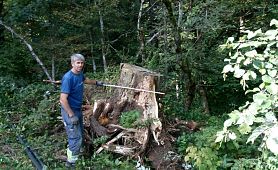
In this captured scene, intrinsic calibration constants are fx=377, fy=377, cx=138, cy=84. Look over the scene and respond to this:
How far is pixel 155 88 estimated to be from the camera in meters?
6.53

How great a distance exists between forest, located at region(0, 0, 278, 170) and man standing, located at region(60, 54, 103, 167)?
227 mm

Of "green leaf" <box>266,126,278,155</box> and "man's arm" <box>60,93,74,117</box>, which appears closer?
"green leaf" <box>266,126,278,155</box>

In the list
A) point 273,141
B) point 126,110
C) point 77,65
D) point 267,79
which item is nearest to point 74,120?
point 77,65

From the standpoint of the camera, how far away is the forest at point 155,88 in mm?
2771

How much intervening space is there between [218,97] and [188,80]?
3.50 m

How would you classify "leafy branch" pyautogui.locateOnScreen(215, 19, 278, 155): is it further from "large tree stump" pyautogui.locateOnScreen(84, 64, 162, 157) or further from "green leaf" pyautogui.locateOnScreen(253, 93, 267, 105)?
"large tree stump" pyautogui.locateOnScreen(84, 64, 162, 157)

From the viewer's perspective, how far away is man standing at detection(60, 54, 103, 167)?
5.55 metres

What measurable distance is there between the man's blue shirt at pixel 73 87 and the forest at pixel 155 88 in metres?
0.74

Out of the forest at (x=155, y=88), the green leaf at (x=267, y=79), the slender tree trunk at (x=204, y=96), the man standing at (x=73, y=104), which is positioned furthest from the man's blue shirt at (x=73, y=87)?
the slender tree trunk at (x=204, y=96)

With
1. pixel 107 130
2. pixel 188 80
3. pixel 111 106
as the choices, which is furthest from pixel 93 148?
pixel 188 80

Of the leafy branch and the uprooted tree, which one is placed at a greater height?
the leafy branch

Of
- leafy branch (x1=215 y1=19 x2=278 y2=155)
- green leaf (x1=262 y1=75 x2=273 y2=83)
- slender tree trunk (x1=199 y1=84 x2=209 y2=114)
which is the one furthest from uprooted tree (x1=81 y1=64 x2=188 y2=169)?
slender tree trunk (x1=199 y1=84 x2=209 y2=114)

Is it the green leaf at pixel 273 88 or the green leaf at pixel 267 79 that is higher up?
the green leaf at pixel 267 79

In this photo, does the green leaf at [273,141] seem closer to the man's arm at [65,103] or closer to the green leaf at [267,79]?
the green leaf at [267,79]
